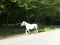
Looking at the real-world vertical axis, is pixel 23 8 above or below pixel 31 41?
above

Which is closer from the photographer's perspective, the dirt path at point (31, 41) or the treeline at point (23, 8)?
the dirt path at point (31, 41)

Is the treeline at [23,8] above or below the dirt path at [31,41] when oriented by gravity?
above

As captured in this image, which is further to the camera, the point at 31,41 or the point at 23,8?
the point at 23,8

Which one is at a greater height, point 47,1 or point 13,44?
point 47,1

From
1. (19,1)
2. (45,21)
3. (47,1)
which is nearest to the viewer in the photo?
(19,1)

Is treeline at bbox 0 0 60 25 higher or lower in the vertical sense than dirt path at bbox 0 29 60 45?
higher

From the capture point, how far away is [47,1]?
1147 inches

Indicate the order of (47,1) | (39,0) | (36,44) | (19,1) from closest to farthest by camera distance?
(36,44)
(19,1)
(39,0)
(47,1)

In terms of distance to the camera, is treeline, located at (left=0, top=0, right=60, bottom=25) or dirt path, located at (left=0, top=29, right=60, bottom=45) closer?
dirt path, located at (left=0, top=29, right=60, bottom=45)

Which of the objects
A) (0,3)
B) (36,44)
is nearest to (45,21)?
(0,3)

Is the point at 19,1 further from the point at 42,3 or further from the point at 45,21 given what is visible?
the point at 45,21

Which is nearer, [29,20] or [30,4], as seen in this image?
[30,4]

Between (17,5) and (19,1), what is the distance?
43.9 inches

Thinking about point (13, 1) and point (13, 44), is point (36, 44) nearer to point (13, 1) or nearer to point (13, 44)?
point (13, 44)
